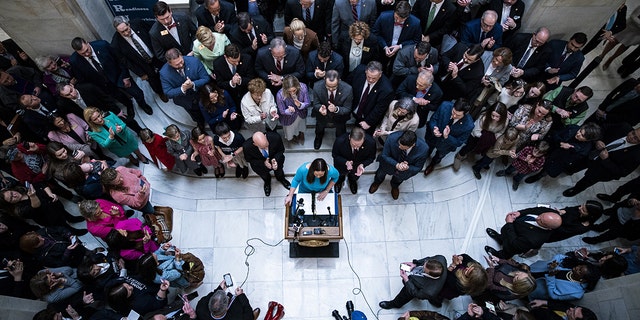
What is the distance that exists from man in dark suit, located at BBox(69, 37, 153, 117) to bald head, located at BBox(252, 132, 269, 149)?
2689mm

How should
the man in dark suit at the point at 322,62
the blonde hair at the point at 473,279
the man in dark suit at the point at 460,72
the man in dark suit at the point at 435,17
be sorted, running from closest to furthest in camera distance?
1. the blonde hair at the point at 473,279
2. the man in dark suit at the point at 322,62
3. the man in dark suit at the point at 460,72
4. the man in dark suit at the point at 435,17

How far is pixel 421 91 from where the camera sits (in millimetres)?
5645

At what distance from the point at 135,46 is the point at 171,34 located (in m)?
0.59

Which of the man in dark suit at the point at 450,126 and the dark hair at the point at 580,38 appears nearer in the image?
the man in dark suit at the point at 450,126

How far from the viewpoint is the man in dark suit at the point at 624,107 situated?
605 centimetres

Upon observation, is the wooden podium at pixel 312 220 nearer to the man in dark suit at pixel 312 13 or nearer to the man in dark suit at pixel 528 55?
the man in dark suit at pixel 312 13

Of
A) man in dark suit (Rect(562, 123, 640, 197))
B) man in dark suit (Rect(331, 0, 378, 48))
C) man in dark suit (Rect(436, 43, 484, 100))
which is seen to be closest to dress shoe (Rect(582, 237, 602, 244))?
man in dark suit (Rect(562, 123, 640, 197))

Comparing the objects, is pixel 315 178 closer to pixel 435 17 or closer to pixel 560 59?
pixel 435 17

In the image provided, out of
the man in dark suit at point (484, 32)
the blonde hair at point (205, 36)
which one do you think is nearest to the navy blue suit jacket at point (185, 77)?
the blonde hair at point (205, 36)

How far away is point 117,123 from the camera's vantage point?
5.88m

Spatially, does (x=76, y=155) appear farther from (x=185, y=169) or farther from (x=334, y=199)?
(x=334, y=199)

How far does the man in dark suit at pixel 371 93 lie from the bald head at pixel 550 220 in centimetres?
248

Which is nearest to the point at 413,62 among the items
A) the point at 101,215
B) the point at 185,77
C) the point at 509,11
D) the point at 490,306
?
the point at 509,11

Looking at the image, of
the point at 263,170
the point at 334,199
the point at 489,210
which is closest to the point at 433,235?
the point at 489,210
